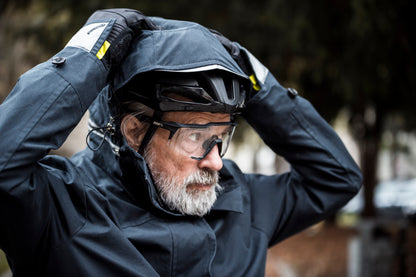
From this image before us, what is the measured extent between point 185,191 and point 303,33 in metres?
4.39

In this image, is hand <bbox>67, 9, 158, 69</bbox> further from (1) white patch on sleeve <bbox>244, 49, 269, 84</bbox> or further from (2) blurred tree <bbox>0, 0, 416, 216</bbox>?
(2) blurred tree <bbox>0, 0, 416, 216</bbox>

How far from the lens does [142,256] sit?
2025mm

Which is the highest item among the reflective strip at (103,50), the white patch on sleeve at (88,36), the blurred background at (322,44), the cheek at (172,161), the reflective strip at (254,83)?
the white patch on sleeve at (88,36)

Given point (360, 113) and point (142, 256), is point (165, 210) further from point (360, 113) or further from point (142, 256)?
point (360, 113)

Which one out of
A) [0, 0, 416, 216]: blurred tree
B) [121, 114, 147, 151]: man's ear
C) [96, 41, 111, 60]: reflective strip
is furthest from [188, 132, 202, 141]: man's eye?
[0, 0, 416, 216]: blurred tree

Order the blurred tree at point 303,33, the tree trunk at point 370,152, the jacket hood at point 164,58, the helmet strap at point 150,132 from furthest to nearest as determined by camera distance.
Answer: the tree trunk at point 370,152
the blurred tree at point 303,33
the helmet strap at point 150,132
the jacket hood at point 164,58

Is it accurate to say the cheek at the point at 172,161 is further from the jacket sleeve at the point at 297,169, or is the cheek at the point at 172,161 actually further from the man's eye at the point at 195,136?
the jacket sleeve at the point at 297,169

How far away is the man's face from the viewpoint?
7.36ft

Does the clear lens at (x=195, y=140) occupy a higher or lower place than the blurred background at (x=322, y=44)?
higher

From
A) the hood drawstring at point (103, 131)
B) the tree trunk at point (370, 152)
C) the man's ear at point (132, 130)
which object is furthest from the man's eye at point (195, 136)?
the tree trunk at point (370, 152)

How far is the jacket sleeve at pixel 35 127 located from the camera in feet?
5.49

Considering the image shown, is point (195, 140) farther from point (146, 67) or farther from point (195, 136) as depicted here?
point (146, 67)

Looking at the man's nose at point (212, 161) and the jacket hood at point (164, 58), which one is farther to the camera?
the man's nose at point (212, 161)

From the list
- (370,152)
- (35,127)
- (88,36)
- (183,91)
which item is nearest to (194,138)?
(183,91)
